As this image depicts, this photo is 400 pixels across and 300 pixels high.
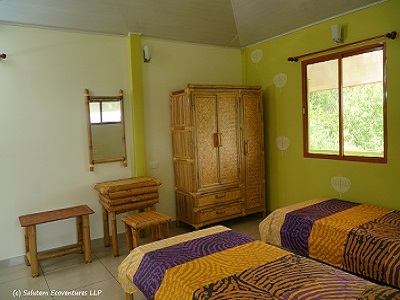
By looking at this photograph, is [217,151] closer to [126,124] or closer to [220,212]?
[220,212]

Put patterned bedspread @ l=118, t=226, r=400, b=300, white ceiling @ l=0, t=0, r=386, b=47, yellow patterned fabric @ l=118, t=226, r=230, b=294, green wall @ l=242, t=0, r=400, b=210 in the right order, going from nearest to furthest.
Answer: patterned bedspread @ l=118, t=226, r=400, b=300 < yellow patterned fabric @ l=118, t=226, r=230, b=294 < green wall @ l=242, t=0, r=400, b=210 < white ceiling @ l=0, t=0, r=386, b=47

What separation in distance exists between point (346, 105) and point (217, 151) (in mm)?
1647

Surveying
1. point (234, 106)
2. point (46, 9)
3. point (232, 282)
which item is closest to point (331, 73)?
point (234, 106)

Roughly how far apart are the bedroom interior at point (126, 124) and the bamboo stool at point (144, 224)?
30 cm

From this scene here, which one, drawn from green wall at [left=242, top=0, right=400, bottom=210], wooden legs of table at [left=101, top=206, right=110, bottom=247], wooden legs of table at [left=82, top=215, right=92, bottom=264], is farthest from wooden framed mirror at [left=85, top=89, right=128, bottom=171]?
green wall at [left=242, top=0, right=400, bottom=210]

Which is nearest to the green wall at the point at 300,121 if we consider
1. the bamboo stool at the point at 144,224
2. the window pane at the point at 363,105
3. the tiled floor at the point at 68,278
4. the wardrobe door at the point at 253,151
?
the window pane at the point at 363,105

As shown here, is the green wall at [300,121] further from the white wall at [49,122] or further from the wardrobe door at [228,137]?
the white wall at [49,122]

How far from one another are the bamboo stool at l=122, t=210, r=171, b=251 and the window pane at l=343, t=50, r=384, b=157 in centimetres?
230

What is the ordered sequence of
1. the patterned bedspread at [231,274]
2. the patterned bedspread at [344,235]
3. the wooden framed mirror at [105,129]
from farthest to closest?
the wooden framed mirror at [105,129], the patterned bedspread at [344,235], the patterned bedspread at [231,274]

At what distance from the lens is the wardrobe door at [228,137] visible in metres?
4.22

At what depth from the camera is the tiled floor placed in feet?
9.25

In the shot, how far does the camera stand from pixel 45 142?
3.60 metres

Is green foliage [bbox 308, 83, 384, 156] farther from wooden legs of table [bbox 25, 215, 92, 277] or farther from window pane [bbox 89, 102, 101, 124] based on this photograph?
wooden legs of table [bbox 25, 215, 92, 277]

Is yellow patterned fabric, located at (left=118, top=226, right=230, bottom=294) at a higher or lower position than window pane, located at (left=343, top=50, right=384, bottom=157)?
lower
